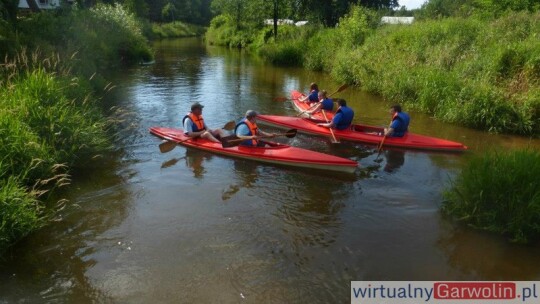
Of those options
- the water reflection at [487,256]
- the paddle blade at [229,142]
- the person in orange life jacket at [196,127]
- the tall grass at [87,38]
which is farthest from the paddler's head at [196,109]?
the water reflection at [487,256]

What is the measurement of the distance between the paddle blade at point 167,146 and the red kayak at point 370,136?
2660 millimetres

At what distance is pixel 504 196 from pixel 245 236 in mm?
3220

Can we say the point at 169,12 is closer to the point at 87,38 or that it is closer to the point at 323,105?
the point at 87,38

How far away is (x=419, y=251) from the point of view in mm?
5191

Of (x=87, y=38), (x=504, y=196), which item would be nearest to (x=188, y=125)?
(x=504, y=196)

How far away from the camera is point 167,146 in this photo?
352 inches

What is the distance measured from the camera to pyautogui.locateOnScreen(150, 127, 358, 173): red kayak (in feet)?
24.2

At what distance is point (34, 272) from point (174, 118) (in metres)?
7.00

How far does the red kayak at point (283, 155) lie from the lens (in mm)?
7363

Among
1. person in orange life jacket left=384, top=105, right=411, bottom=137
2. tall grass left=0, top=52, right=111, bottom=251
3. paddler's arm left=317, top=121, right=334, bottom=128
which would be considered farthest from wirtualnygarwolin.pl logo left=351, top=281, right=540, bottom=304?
paddler's arm left=317, top=121, right=334, bottom=128

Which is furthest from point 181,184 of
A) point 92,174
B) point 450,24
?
point 450,24

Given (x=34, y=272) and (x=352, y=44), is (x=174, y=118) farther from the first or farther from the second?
(x=352, y=44)

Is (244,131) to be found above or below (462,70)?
below

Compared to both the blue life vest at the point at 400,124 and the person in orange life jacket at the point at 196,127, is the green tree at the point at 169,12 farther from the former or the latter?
the blue life vest at the point at 400,124
